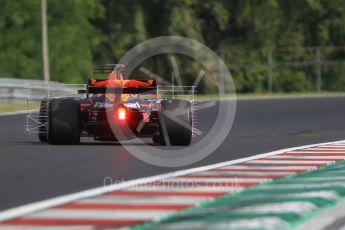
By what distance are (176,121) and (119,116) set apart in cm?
95

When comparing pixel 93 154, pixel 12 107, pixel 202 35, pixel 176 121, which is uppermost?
pixel 202 35

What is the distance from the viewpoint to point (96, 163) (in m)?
→ 16.2

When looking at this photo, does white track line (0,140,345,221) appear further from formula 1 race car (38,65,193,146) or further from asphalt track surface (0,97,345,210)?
formula 1 race car (38,65,193,146)

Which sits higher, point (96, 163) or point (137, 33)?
point (137, 33)

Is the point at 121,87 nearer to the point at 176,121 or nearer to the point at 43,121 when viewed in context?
the point at 176,121

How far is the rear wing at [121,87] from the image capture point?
64.1 ft

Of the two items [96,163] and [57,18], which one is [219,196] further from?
[57,18]

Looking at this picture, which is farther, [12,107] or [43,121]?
[12,107]

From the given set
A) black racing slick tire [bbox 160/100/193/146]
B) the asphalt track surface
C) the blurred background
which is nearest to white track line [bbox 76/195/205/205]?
the asphalt track surface

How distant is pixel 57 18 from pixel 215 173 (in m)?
46.0

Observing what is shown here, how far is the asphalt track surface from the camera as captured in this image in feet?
43.0

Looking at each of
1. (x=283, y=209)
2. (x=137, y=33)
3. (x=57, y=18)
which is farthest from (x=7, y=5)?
(x=283, y=209)

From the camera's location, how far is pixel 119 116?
63.0ft

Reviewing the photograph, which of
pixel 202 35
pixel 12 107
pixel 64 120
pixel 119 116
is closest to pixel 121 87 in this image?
pixel 119 116
